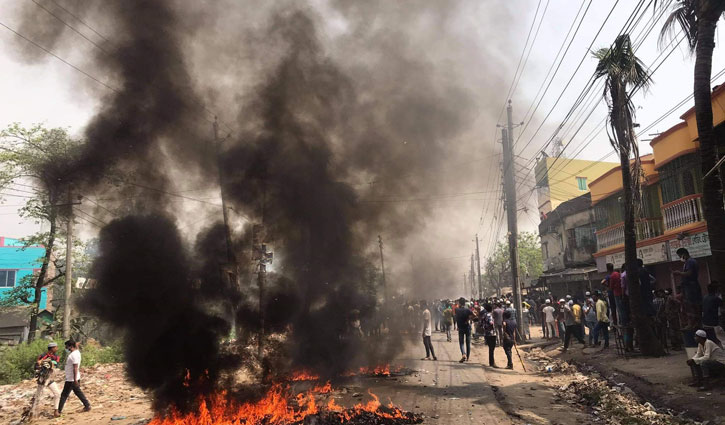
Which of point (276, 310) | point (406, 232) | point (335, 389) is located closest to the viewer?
point (335, 389)

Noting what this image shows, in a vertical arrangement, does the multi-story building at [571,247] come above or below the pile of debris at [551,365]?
above

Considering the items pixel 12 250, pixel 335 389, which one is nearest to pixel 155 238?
pixel 335 389

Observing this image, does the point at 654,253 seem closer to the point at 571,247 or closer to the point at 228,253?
the point at 571,247

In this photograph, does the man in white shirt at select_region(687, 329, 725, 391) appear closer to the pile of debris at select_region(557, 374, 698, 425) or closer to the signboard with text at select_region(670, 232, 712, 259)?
the pile of debris at select_region(557, 374, 698, 425)

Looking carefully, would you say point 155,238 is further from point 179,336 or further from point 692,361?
point 692,361

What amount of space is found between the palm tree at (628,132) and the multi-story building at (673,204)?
190cm

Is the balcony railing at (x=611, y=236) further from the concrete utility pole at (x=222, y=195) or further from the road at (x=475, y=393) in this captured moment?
the concrete utility pole at (x=222, y=195)

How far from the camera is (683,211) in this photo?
51.0ft

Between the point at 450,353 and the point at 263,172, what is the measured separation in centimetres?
905

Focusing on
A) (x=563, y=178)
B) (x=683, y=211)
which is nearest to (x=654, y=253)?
(x=683, y=211)

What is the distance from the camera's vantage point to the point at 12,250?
3653 cm

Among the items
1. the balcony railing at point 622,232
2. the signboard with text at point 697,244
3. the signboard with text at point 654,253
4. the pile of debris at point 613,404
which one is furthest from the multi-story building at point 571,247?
the pile of debris at point 613,404

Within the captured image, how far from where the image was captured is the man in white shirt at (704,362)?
6934 mm

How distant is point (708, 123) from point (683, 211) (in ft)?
29.7
